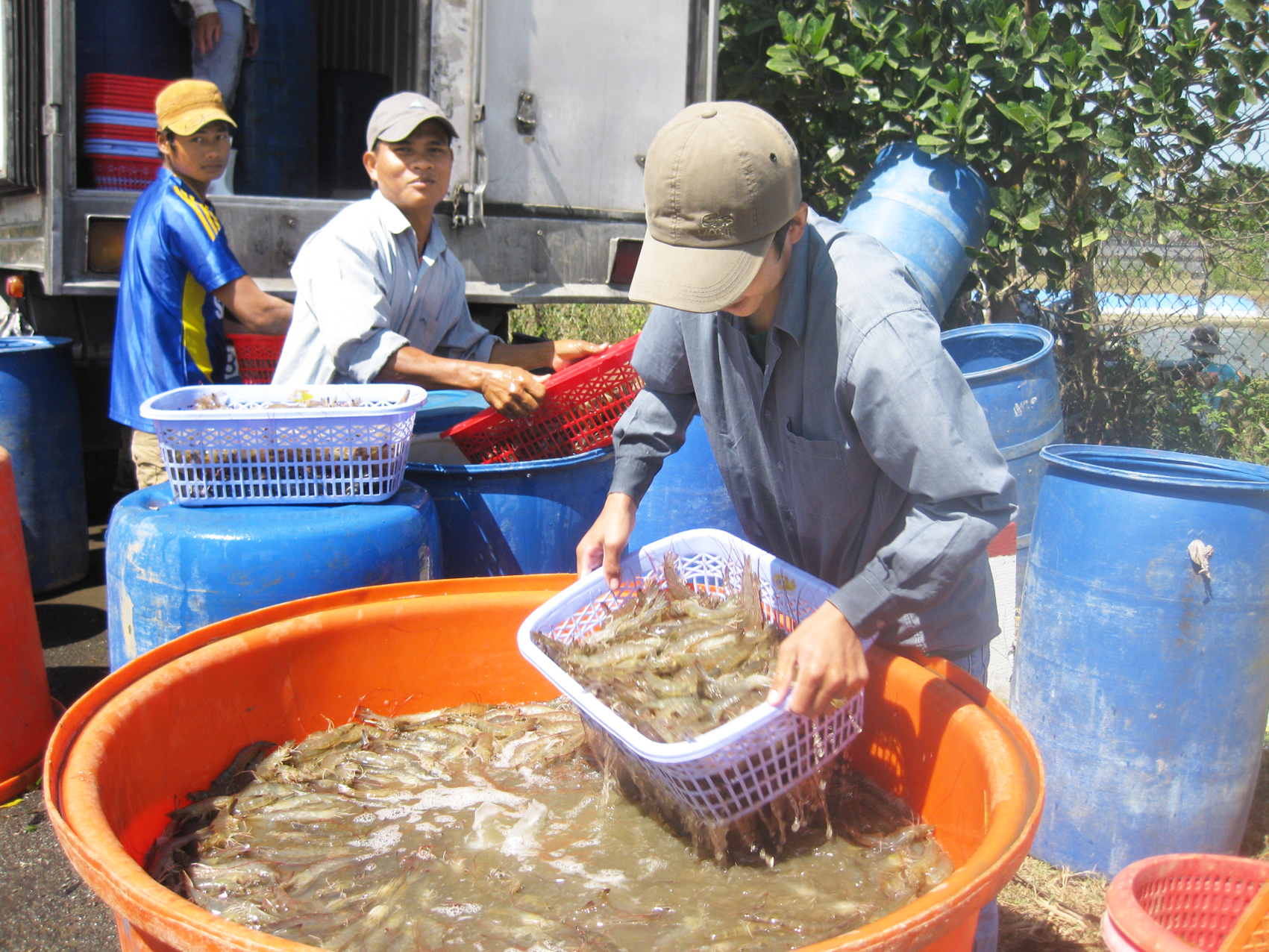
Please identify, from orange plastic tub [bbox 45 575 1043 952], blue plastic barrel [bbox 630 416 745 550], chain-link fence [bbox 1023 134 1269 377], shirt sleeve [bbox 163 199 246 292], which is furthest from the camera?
chain-link fence [bbox 1023 134 1269 377]

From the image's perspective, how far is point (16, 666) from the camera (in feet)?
10.8

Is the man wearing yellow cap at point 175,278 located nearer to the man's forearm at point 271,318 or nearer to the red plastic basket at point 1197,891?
the man's forearm at point 271,318

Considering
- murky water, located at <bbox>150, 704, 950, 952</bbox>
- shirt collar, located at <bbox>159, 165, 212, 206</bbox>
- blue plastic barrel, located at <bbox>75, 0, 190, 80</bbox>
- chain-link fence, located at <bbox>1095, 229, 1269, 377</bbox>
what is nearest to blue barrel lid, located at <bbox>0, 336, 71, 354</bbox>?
blue plastic barrel, located at <bbox>75, 0, 190, 80</bbox>

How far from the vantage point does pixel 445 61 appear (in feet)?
16.6

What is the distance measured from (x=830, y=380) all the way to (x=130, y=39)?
16.2ft

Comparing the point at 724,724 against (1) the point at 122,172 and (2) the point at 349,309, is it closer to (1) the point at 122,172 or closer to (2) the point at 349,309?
(2) the point at 349,309

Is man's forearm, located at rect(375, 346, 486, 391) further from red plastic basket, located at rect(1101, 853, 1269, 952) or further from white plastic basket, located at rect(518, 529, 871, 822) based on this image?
red plastic basket, located at rect(1101, 853, 1269, 952)

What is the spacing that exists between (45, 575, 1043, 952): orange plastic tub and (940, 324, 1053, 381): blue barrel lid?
2.89 metres

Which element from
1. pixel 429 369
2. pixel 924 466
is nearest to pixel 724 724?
pixel 924 466

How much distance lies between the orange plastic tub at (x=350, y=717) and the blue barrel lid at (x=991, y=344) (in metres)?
2.89

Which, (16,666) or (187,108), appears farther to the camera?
(187,108)

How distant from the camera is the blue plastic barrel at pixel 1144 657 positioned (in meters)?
2.79

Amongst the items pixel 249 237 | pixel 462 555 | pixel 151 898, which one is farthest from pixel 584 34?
pixel 151 898

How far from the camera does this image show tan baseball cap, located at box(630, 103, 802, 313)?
67.4 inches
